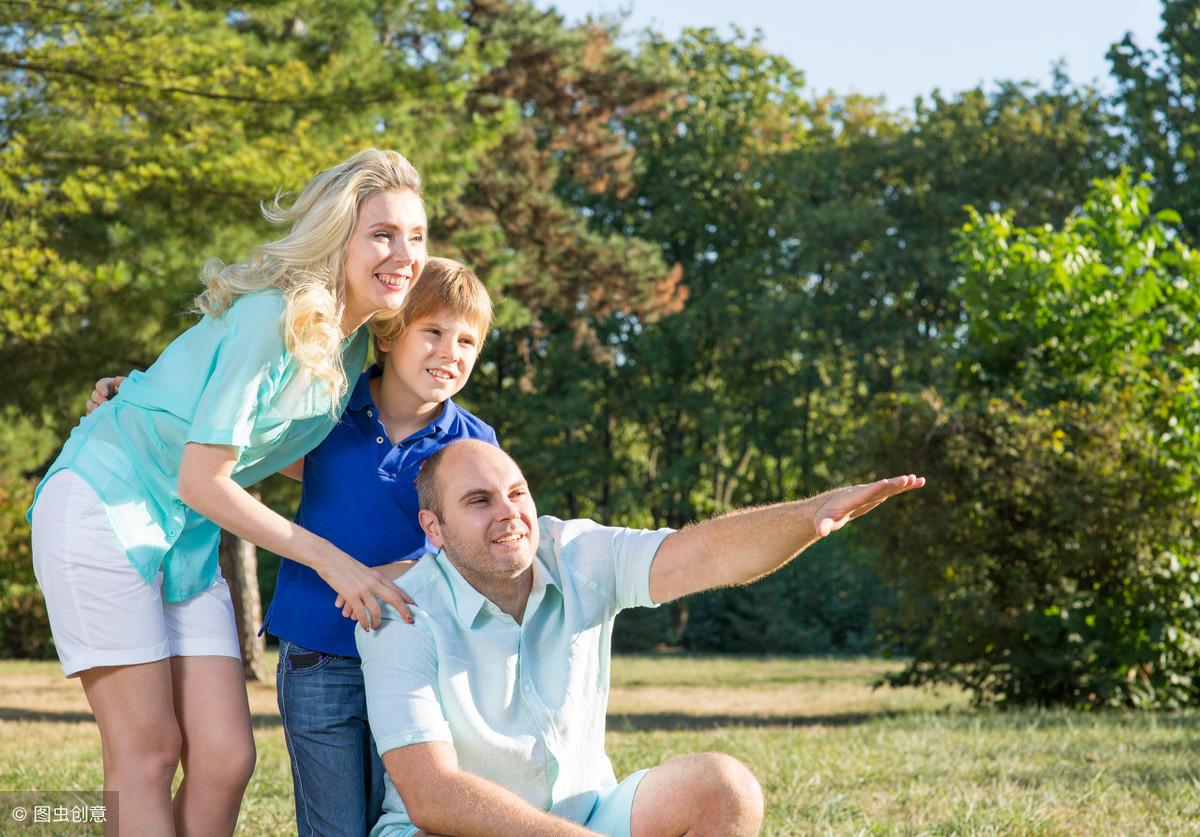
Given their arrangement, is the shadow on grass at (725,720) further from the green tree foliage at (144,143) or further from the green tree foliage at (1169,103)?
the green tree foliage at (1169,103)

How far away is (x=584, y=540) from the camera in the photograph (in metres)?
3.08

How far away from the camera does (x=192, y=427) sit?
295 cm

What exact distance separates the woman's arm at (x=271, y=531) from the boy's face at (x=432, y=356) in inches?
20.8

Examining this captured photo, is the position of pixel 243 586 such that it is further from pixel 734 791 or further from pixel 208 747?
pixel 734 791

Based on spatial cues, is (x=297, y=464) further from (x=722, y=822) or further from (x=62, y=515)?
(x=722, y=822)

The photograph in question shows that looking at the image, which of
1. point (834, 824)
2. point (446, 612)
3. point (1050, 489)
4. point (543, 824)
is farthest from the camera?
point (1050, 489)

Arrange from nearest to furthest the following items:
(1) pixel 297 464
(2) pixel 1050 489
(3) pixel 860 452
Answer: (1) pixel 297 464
(2) pixel 1050 489
(3) pixel 860 452

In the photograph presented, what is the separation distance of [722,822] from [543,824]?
391 mm

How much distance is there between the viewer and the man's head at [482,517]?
2.90 meters

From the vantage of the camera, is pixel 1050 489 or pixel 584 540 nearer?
pixel 584 540

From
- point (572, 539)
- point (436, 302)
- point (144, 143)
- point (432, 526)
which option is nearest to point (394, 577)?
point (432, 526)

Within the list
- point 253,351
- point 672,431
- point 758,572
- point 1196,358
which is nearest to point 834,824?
point 758,572

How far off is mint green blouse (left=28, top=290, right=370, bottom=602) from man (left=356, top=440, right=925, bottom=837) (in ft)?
1.22

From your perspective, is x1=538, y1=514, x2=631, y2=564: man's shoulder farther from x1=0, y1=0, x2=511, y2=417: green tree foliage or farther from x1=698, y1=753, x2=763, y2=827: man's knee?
x1=0, y1=0, x2=511, y2=417: green tree foliage
